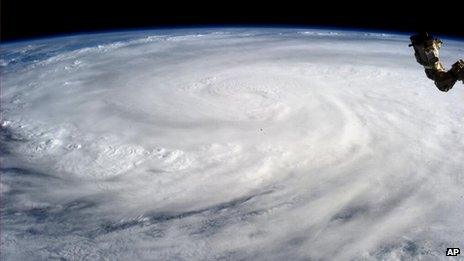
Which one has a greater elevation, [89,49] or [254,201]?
[89,49]

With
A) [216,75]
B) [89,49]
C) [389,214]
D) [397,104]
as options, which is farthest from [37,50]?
[389,214]

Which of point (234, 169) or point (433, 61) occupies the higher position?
point (433, 61)

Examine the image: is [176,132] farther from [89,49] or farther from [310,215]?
[89,49]

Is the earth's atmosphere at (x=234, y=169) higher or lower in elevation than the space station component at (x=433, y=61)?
lower

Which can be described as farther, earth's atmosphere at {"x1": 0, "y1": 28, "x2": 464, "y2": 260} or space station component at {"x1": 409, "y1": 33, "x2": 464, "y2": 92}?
earth's atmosphere at {"x1": 0, "y1": 28, "x2": 464, "y2": 260}

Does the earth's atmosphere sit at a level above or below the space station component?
below
